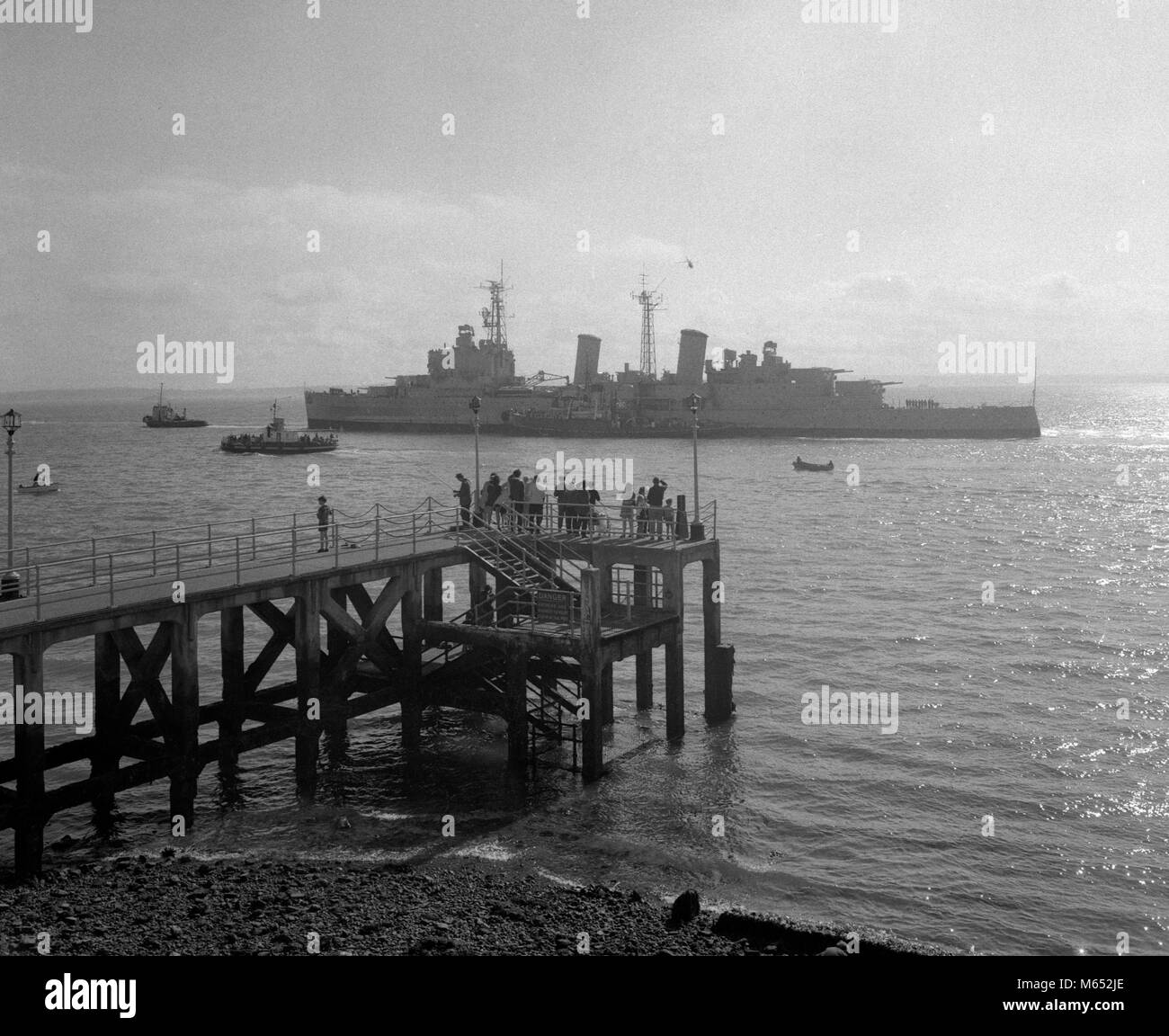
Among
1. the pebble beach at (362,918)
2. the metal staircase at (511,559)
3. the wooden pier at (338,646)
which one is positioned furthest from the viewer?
the metal staircase at (511,559)

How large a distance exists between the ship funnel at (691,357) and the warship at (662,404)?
11cm

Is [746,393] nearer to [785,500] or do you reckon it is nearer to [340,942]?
[785,500]

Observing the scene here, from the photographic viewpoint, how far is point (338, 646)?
21.6m

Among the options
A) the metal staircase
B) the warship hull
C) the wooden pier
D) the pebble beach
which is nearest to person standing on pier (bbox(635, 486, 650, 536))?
the wooden pier

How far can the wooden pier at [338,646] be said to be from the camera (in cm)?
1544

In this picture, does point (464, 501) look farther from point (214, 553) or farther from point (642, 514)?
point (214, 553)

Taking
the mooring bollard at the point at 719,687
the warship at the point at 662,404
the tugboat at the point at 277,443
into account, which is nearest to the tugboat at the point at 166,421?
the warship at the point at 662,404

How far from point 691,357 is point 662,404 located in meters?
7.38

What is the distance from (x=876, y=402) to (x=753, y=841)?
97747mm

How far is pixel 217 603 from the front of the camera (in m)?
16.6

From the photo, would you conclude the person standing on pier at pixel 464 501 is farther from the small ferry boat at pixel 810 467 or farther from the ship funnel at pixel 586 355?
the ship funnel at pixel 586 355

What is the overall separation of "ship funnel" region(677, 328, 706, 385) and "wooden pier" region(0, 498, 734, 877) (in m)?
96.7

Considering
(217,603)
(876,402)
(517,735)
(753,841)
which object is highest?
(876,402)
